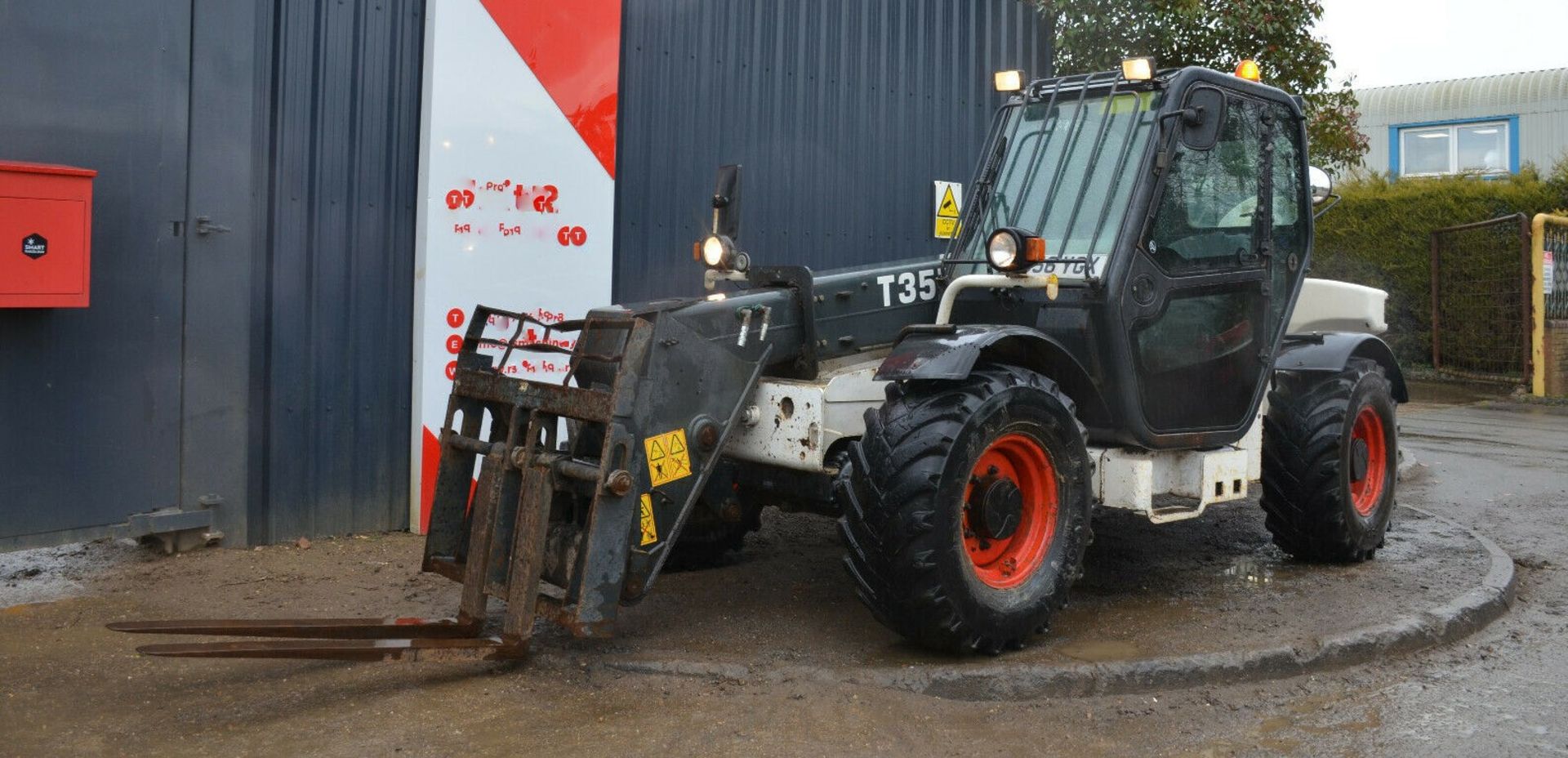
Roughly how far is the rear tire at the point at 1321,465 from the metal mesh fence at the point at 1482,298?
36.5ft

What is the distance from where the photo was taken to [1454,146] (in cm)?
2752

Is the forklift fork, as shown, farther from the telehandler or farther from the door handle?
the door handle

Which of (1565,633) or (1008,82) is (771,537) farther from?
(1565,633)

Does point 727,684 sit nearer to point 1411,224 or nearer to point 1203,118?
point 1203,118

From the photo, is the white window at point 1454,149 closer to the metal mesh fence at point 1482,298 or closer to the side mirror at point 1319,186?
the metal mesh fence at point 1482,298

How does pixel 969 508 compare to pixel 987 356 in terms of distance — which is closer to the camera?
pixel 969 508

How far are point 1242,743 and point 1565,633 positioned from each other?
2352 millimetres

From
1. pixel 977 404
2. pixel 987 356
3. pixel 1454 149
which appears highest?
pixel 1454 149

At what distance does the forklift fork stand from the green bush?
51.9 feet

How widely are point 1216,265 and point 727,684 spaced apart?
3125 millimetres

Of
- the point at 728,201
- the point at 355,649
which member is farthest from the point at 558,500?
the point at 728,201

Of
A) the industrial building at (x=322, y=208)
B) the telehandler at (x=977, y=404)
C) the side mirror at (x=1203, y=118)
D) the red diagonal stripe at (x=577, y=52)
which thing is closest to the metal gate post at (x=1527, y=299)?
the telehandler at (x=977, y=404)

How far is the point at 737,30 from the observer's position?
8469 millimetres

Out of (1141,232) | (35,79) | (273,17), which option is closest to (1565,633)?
(1141,232)
